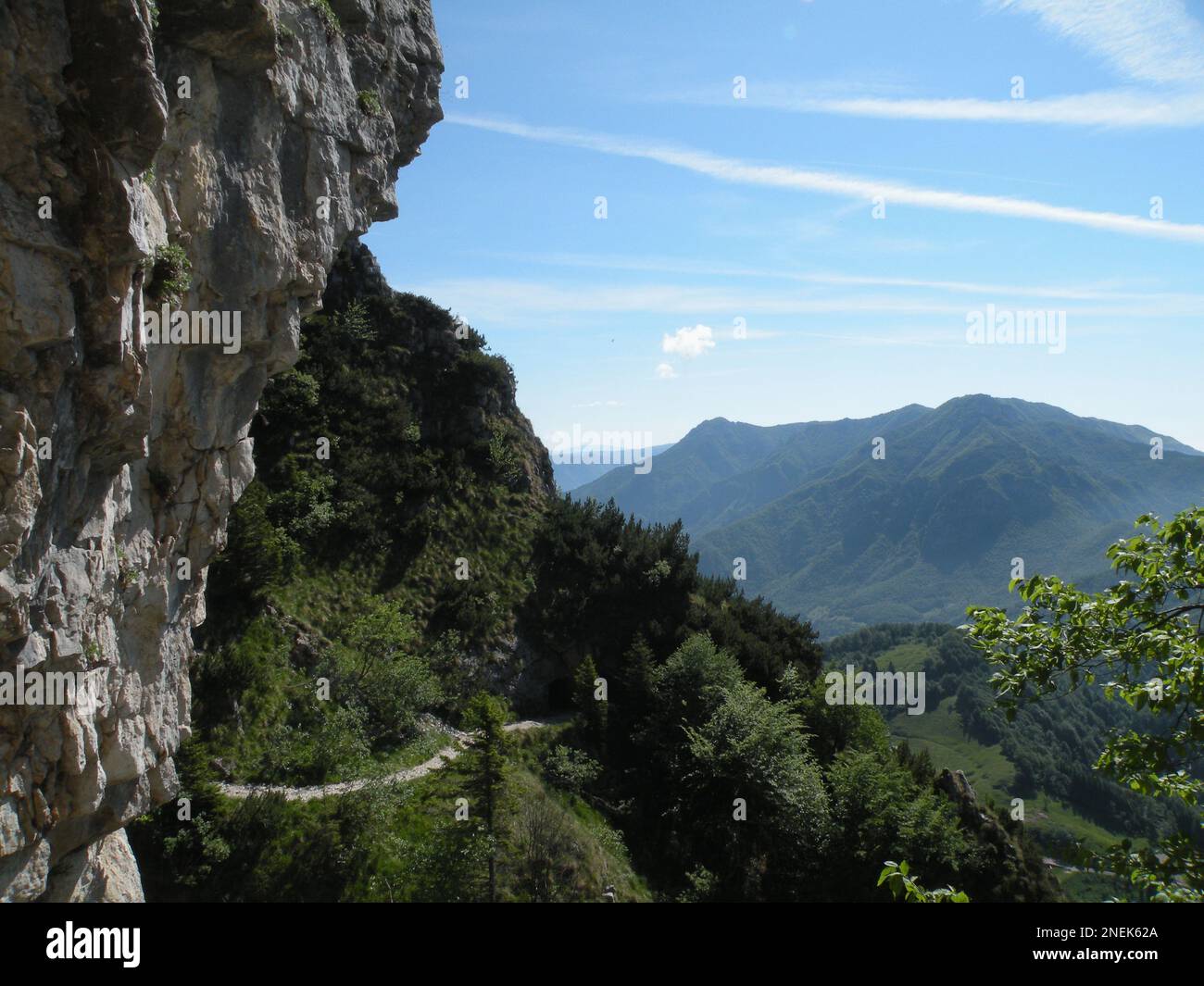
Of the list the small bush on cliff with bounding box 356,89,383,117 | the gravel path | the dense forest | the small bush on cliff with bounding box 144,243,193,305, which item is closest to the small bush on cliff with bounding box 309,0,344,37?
the small bush on cliff with bounding box 356,89,383,117

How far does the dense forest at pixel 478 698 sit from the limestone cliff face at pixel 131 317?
8.32 meters

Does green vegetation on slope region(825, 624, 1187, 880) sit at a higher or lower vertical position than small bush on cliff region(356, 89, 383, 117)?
lower

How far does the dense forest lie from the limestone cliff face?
8323 millimetres

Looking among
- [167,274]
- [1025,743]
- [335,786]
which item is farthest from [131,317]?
[1025,743]

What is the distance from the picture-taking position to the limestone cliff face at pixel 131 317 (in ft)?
34.7

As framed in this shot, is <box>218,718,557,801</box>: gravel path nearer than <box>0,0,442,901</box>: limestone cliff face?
No

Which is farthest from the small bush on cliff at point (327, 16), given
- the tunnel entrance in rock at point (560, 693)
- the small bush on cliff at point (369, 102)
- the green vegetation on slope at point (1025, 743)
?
the green vegetation on slope at point (1025, 743)

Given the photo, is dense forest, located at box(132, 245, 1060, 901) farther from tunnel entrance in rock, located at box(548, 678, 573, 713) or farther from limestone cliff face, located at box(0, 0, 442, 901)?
limestone cliff face, located at box(0, 0, 442, 901)

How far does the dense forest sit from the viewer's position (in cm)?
2444
